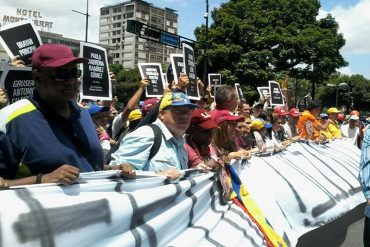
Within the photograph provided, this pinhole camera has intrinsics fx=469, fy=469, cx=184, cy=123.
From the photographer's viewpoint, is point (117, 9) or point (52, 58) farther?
point (117, 9)

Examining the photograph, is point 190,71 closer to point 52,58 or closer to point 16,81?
point 16,81

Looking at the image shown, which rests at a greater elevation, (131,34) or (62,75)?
(131,34)

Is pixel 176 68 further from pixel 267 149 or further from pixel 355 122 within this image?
pixel 355 122

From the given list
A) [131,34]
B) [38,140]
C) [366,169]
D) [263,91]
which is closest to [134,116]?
[366,169]

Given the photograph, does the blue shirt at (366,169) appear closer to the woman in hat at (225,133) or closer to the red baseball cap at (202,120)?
the woman in hat at (225,133)

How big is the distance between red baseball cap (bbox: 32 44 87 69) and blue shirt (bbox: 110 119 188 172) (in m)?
0.95

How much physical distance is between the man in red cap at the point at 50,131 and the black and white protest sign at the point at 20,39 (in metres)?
1.99

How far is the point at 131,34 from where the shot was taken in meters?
177

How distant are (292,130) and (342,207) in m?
3.47

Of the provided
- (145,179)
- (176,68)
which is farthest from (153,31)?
(145,179)

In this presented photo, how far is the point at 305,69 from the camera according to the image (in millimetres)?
36094

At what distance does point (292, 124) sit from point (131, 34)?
172290mm

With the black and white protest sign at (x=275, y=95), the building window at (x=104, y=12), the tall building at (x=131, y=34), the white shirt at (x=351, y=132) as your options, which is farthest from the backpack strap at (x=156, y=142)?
the building window at (x=104, y=12)

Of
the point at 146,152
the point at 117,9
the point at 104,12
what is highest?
the point at 104,12
